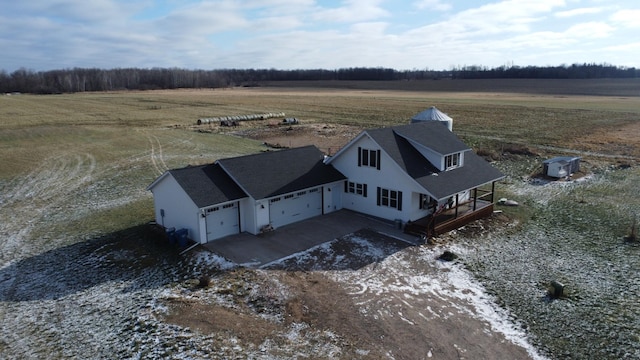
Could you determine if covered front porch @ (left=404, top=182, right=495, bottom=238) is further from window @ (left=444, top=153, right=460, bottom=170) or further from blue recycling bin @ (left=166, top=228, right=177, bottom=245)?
blue recycling bin @ (left=166, top=228, right=177, bottom=245)

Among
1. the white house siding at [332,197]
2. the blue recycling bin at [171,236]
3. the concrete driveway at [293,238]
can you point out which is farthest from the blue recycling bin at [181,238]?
the white house siding at [332,197]

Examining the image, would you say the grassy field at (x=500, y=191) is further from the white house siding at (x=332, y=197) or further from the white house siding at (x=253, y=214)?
the white house siding at (x=332, y=197)

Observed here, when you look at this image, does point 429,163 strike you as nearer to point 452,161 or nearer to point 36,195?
point 452,161

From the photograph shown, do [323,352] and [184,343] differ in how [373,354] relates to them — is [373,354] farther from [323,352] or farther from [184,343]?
[184,343]

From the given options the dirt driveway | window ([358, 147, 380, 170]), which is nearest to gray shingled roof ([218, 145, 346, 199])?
window ([358, 147, 380, 170])

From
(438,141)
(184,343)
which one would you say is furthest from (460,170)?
(184,343)

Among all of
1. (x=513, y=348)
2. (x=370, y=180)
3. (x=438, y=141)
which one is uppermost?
(x=438, y=141)
